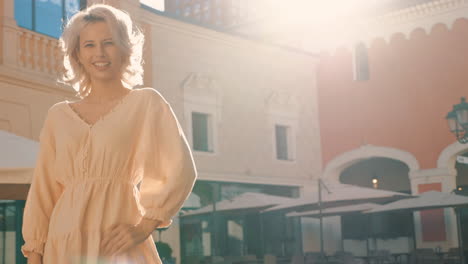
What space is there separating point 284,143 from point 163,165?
21744mm

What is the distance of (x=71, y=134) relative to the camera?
2.36 metres

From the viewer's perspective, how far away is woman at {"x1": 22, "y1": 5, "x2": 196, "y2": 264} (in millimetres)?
2191

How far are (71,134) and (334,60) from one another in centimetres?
2308

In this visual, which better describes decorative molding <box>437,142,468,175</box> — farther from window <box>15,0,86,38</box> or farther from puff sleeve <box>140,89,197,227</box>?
puff sleeve <box>140,89,197,227</box>

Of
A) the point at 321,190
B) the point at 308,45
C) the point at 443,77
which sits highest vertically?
the point at 308,45

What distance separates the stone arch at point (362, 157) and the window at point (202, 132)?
5.40 m

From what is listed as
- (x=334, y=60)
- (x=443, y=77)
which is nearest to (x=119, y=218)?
(x=443, y=77)

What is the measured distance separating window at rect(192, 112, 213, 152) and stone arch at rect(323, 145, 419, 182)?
540 centimetres

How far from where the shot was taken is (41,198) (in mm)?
2367

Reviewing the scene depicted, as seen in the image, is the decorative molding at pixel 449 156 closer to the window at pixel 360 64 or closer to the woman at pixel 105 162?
the window at pixel 360 64

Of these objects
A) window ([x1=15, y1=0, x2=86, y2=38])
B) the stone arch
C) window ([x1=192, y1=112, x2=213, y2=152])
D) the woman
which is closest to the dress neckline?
the woman

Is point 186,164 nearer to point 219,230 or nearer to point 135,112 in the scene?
point 135,112

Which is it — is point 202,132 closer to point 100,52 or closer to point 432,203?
point 432,203

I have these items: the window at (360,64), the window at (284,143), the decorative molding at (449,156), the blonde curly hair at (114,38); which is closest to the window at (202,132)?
the window at (284,143)
